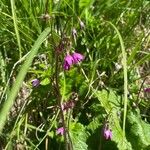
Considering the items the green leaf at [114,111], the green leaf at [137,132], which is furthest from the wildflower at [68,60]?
the green leaf at [137,132]

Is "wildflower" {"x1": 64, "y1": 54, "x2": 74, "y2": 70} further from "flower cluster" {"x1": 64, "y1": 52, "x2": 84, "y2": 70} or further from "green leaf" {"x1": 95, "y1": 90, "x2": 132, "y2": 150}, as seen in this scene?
"green leaf" {"x1": 95, "y1": 90, "x2": 132, "y2": 150}

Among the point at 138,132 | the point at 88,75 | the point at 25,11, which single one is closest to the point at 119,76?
the point at 88,75

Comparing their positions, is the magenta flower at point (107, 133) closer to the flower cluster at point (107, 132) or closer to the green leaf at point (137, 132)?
the flower cluster at point (107, 132)

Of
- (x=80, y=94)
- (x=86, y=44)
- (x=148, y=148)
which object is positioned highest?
(x=86, y=44)

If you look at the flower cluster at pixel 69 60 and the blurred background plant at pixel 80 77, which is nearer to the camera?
the flower cluster at pixel 69 60

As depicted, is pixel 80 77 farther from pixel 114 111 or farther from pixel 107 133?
pixel 107 133

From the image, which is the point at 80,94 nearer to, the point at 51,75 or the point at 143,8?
the point at 51,75

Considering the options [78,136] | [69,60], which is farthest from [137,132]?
[69,60]

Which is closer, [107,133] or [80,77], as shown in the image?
[107,133]

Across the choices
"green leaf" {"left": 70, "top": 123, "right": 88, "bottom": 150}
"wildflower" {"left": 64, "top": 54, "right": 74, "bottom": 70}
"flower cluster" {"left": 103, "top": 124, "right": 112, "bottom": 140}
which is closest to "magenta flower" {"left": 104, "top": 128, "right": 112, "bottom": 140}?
"flower cluster" {"left": 103, "top": 124, "right": 112, "bottom": 140}
